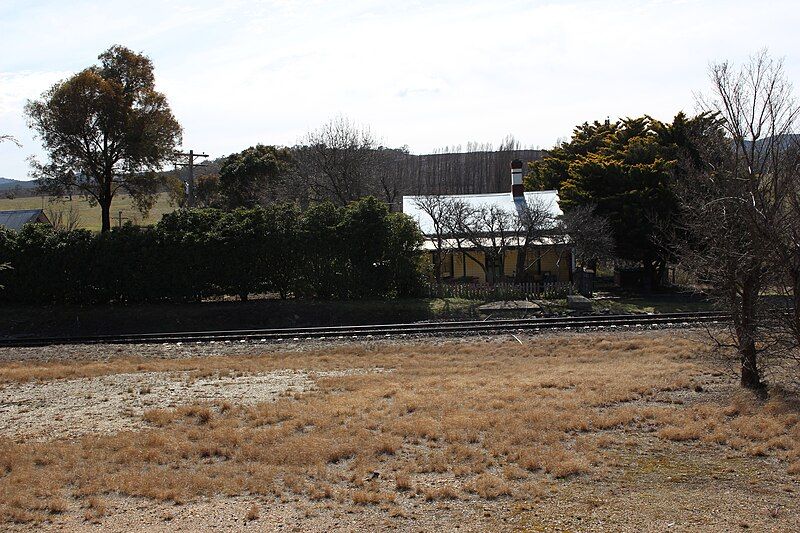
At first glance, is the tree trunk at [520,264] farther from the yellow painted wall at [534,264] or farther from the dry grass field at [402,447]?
the dry grass field at [402,447]

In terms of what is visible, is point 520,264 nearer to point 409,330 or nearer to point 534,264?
point 534,264

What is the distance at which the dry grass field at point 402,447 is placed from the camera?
9516 mm

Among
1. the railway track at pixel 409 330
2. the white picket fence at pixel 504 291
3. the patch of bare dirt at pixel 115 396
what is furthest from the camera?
the white picket fence at pixel 504 291

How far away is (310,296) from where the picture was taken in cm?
3438

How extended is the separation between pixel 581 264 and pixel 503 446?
84.0 ft

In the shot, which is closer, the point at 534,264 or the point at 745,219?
the point at 745,219

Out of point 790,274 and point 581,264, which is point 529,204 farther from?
point 790,274

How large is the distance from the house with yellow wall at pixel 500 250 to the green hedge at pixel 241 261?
2.67 metres

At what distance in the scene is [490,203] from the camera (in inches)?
1660

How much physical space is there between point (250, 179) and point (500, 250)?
1265 inches

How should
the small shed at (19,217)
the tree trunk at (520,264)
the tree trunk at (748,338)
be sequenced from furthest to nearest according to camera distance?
the small shed at (19,217) → the tree trunk at (520,264) → the tree trunk at (748,338)

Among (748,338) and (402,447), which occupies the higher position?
(748,338)

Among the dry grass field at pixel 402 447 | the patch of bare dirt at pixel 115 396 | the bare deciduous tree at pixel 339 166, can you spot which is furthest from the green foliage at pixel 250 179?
the patch of bare dirt at pixel 115 396

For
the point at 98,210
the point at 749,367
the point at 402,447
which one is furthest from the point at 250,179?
the point at 402,447
